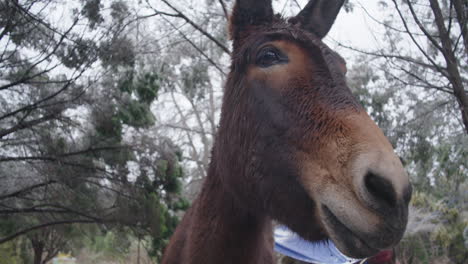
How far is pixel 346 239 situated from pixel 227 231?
3.64ft

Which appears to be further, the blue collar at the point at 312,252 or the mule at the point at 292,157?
the blue collar at the point at 312,252

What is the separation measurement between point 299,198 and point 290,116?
47 cm

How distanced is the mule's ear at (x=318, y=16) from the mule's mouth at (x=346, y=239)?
1.54m

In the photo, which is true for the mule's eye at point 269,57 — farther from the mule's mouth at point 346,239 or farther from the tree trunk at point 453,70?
the tree trunk at point 453,70

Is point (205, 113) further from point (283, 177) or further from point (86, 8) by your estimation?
point (283, 177)

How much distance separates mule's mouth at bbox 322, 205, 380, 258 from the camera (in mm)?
1770

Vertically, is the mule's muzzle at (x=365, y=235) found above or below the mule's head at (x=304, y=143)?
below

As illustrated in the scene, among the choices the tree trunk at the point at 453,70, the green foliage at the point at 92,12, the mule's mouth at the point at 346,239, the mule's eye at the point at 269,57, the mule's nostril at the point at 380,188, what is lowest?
the mule's mouth at the point at 346,239

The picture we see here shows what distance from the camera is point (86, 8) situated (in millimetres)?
5691

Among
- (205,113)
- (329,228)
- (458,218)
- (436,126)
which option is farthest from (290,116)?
(205,113)

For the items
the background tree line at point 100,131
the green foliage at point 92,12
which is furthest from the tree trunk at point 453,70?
the green foliage at point 92,12

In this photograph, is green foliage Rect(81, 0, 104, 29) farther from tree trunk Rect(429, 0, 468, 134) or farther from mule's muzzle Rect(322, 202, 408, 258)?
mule's muzzle Rect(322, 202, 408, 258)

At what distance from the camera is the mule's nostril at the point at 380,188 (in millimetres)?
1575

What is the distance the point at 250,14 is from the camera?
287 cm
